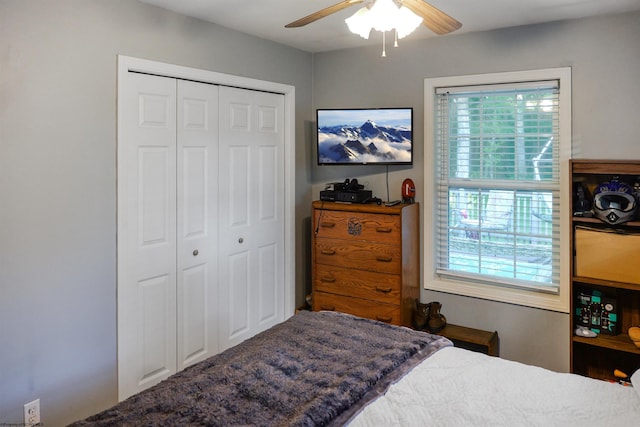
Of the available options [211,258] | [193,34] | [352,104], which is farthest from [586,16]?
[211,258]

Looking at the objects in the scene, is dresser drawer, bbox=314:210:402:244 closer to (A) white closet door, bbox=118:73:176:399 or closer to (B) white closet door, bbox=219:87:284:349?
(B) white closet door, bbox=219:87:284:349

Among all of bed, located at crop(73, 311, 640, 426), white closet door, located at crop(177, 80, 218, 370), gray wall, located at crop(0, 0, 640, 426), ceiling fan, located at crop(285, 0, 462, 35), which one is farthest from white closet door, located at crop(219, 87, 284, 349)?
ceiling fan, located at crop(285, 0, 462, 35)

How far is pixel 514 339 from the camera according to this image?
3.30m

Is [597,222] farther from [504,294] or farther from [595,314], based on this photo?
[504,294]

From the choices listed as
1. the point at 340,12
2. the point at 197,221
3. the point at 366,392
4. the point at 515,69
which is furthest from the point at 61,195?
the point at 515,69

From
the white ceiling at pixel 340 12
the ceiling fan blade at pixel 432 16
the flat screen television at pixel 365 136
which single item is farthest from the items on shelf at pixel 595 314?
the ceiling fan blade at pixel 432 16

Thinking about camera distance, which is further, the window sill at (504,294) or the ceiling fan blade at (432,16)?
the window sill at (504,294)

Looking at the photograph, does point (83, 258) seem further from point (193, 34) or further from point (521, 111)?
point (521, 111)

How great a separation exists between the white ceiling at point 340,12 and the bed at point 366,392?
189 centimetres

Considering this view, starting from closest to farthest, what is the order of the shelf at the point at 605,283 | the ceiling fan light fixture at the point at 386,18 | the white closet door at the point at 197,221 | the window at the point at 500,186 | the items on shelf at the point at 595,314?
1. the ceiling fan light fixture at the point at 386,18
2. the shelf at the point at 605,283
3. the items on shelf at the point at 595,314
4. the white closet door at the point at 197,221
5. the window at the point at 500,186

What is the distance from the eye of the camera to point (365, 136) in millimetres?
3480

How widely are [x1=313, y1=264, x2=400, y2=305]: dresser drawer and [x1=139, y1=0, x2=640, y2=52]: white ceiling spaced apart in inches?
68.2

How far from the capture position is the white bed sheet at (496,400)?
5.29 feet

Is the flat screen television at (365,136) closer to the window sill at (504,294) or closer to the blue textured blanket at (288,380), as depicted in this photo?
the window sill at (504,294)
